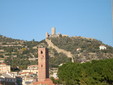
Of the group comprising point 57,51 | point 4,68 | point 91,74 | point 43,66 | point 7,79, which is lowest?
point 91,74

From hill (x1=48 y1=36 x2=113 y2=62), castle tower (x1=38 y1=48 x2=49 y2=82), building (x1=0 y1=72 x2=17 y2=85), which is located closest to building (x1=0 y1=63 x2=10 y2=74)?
building (x1=0 y1=72 x2=17 y2=85)

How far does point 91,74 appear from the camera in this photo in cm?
6644

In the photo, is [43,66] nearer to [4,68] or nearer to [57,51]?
[4,68]

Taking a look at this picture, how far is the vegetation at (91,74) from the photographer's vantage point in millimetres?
63719

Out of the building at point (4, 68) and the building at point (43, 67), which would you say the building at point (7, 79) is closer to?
the building at point (43, 67)

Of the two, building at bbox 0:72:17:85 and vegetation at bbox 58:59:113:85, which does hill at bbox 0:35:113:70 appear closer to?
building at bbox 0:72:17:85

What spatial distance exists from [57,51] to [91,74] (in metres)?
75.8

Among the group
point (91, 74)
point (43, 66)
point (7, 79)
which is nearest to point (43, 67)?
point (43, 66)

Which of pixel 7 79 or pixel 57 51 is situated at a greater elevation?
pixel 57 51

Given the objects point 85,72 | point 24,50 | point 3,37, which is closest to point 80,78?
point 85,72

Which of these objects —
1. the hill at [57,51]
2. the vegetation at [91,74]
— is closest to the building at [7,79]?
the hill at [57,51]

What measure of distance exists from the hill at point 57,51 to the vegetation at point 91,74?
164 ft

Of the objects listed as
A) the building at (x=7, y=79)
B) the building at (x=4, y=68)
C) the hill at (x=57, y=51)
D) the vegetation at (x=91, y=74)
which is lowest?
the vegetation at (x=91, y=74)

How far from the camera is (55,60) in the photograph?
132m
